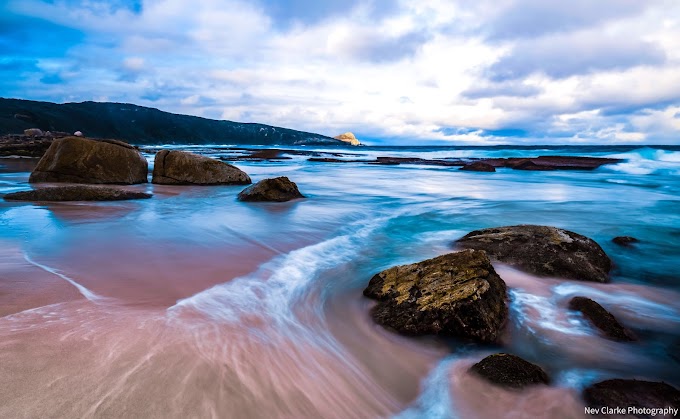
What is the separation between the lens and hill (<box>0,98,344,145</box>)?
7406 centimetres

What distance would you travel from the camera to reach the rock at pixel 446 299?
2697 mm

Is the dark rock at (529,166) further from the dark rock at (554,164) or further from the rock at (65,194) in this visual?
the rock at (65,194)

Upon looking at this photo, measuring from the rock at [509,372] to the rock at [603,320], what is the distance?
982mm

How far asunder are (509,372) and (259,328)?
1693 mm

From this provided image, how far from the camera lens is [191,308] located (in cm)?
289

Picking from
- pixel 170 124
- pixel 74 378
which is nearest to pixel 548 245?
pixel 74 378

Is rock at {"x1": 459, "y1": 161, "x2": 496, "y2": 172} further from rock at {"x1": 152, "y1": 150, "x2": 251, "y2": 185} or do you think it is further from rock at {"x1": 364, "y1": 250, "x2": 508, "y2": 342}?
rock at {"x1": 364, "y1": 250, "x2": 508, "y2": 342}

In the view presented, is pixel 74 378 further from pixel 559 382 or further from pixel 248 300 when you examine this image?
pixel 559 382

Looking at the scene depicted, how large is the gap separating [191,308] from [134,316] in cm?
40

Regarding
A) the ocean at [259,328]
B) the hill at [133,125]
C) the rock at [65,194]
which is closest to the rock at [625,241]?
the ocean at [259,328]

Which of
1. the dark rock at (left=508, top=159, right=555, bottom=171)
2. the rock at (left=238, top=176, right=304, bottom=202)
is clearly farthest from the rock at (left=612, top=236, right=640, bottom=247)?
the dark rock at (left=508, top=159, right=555, bottom=171)

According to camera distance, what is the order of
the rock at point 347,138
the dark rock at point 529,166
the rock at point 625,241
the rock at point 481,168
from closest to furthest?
the rock at point 625,241, the rock at point 481,168, the dark rock at point 529,166, the rock at point 347,138

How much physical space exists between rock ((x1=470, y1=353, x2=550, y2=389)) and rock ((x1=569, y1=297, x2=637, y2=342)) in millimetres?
982

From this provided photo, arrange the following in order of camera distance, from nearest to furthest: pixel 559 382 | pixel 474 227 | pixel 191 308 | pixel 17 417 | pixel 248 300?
1. pixel 17 417
2. pixel 559 382
3. pixel 191 308
4. pixel 248 300
5. pixel 474 227
